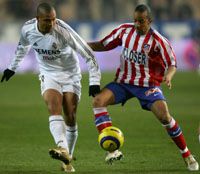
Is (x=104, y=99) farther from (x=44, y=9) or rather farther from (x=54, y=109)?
(x=44, y=9)

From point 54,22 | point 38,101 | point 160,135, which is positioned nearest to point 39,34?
point 54,22

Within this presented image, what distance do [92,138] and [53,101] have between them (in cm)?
344

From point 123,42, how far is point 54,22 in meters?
0.95

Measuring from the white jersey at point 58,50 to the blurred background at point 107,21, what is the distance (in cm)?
1920

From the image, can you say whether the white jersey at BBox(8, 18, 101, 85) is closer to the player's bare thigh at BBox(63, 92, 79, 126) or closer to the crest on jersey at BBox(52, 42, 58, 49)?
the crest on jersey at BBox(52, 42, 58, 49)

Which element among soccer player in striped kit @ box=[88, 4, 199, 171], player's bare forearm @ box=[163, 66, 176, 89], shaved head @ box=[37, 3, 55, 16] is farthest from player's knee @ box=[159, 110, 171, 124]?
shaved head @ box=[37, 3, 55, 16]

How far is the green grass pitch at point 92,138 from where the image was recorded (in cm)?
909

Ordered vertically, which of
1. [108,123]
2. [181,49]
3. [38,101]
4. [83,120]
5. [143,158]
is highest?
[108,123]

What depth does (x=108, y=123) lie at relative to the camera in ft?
28.9

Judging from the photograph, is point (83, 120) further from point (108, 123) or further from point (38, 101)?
point (108, 123)

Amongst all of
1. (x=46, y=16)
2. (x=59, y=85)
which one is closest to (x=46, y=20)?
(x=46, y=16)

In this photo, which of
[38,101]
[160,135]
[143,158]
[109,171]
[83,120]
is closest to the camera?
[109,171]

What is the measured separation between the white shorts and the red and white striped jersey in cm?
54

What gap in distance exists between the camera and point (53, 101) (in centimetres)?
870
